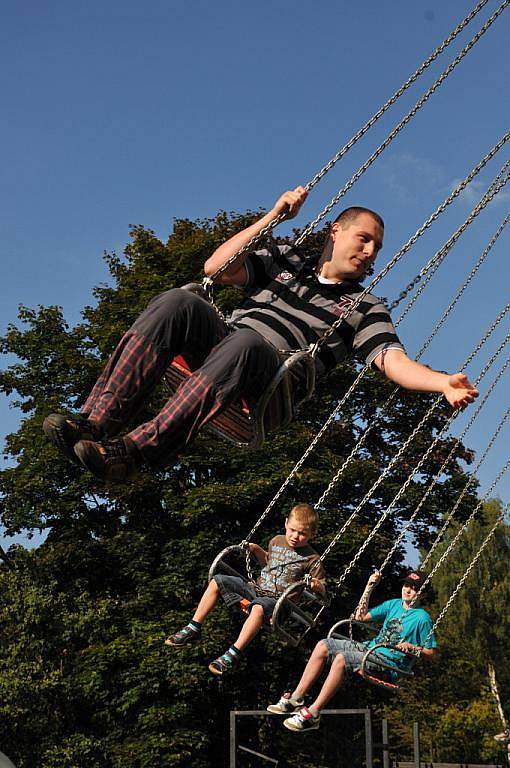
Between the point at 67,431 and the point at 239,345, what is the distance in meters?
0.85

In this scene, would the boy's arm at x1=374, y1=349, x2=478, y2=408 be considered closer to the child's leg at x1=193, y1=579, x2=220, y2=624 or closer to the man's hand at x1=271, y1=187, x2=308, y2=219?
the man's hand at x1=271, y1=187, x2=308, y2=219

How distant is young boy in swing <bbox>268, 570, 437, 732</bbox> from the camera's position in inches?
301

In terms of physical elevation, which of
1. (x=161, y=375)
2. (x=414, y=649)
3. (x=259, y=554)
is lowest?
(x=161, y=375)

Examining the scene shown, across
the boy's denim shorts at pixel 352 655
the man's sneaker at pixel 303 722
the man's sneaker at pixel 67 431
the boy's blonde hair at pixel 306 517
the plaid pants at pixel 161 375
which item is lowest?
the man's sneaker at pixel 67 431

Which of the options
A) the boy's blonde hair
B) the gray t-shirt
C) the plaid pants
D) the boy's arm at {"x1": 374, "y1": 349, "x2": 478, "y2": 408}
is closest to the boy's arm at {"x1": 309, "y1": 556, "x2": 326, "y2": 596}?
the gray t-shirt

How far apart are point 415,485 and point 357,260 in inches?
651

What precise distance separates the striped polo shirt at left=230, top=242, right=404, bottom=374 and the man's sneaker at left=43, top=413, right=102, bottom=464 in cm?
108

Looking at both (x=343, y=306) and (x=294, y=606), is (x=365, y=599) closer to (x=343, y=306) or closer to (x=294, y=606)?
(x=294, y=606)

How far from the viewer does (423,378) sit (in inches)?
188

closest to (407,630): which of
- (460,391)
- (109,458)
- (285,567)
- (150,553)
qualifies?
(285,567)

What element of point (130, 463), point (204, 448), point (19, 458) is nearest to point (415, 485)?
point (204, 448)

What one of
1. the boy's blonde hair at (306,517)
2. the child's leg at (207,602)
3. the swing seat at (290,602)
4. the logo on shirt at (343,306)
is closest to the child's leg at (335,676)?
the swing seat at (290,602)

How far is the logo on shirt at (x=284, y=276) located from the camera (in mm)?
5520

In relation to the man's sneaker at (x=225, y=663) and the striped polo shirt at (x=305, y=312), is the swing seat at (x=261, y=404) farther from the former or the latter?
the man's sneaker at (x=225, y=663)
